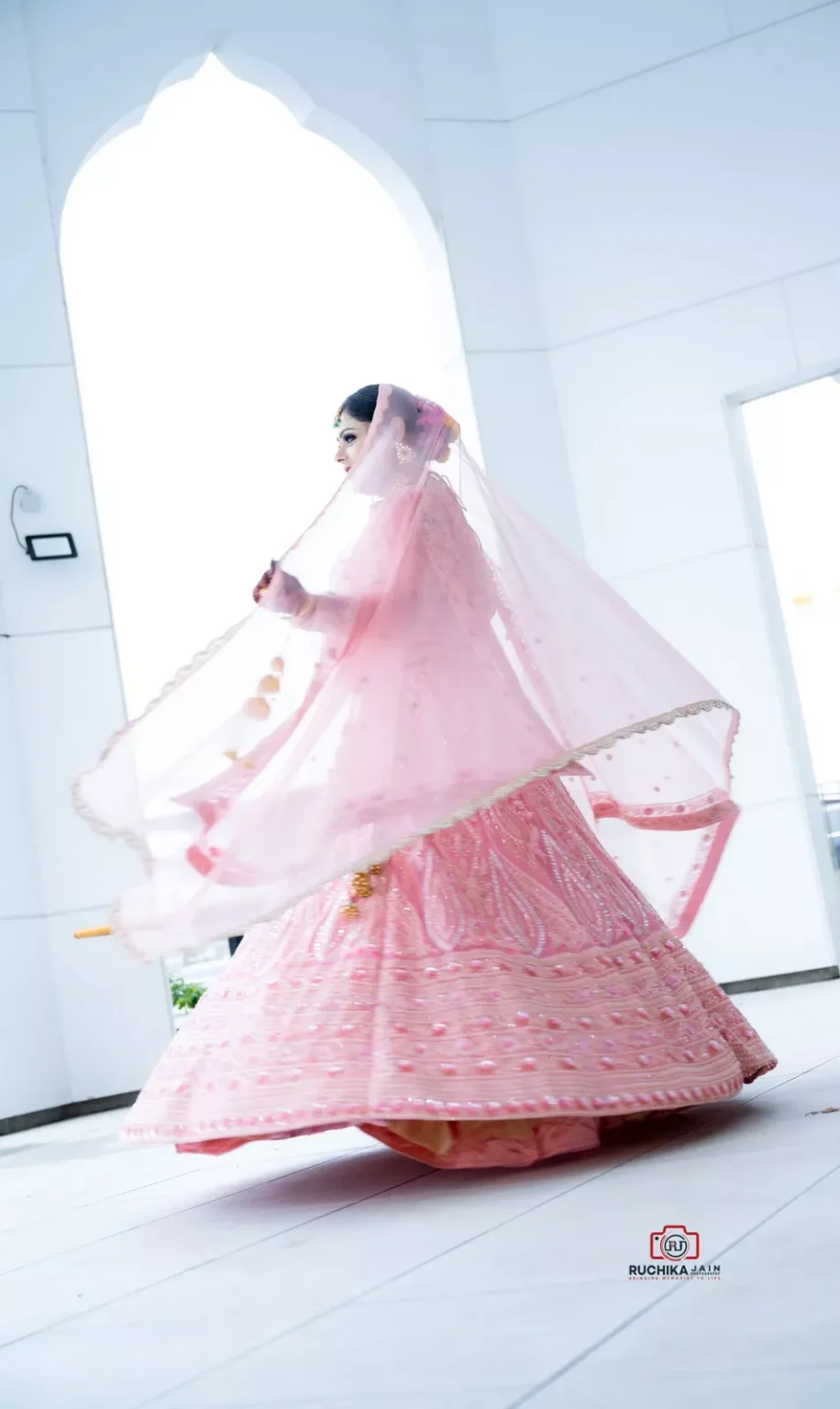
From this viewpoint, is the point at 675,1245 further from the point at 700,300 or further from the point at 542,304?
the point at 542,304

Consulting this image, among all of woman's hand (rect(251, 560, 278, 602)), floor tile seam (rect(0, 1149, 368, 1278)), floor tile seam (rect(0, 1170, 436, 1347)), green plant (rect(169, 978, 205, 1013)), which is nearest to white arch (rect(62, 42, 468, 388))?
woman's hand (rect(251, 560, 278, 602))

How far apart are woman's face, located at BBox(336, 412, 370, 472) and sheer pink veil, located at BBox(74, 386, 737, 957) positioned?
52mm

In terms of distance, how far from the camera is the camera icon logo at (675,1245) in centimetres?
141

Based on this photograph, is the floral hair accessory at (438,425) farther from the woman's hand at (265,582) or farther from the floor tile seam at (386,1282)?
the floor tile seam at (386,1282)

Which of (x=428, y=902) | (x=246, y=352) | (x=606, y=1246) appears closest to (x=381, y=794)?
(x=428, y=902)

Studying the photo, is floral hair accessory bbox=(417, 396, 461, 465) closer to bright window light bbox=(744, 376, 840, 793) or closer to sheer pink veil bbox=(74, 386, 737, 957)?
sheer pink veil bbox=(74, 386, 737, 957)

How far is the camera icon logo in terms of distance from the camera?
1405 mm

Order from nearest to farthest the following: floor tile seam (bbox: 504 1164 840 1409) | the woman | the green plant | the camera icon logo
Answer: floor tile seam (bbox: 504 1164 840 1409), the camera icon logo, the woman, the green plant

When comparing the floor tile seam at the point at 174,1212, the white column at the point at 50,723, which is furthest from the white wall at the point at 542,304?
the floor tile seam at the point at 174,1212

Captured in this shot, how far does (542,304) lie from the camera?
5363 millimetres

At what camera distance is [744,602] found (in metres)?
4.99

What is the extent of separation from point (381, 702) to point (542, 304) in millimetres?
3434

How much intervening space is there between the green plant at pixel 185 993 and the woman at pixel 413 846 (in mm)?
5162

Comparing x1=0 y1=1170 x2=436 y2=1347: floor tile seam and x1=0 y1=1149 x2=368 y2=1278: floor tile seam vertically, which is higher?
x1=0 y1=1170 x2=436 y2=1347: floor tile seam
